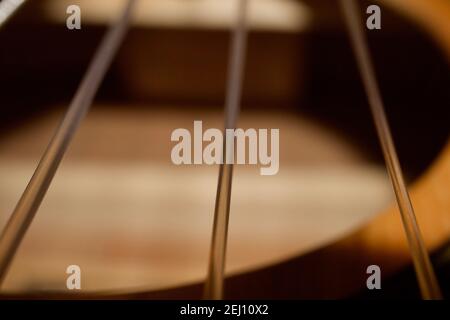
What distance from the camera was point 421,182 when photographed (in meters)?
0.76

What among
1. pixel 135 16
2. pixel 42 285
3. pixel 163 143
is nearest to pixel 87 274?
pixel 42 285

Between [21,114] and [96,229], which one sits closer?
[96,229]

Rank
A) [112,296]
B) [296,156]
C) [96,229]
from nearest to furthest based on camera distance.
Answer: [112,296] → [96,229] → [296,156]

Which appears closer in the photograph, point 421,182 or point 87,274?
point 421,182

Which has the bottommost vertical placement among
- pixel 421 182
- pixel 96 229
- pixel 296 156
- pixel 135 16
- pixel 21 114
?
pixel 421 182

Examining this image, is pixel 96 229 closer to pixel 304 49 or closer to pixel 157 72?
pixel 157 72

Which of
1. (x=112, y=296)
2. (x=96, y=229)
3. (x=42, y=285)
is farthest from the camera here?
(x=96, y=229)

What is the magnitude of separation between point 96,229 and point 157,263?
143 millimetres

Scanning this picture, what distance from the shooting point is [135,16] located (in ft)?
4.46

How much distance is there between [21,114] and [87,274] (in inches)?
17.9

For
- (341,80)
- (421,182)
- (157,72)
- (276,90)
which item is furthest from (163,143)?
(421,182)

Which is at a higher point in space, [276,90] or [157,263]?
[276,90]
